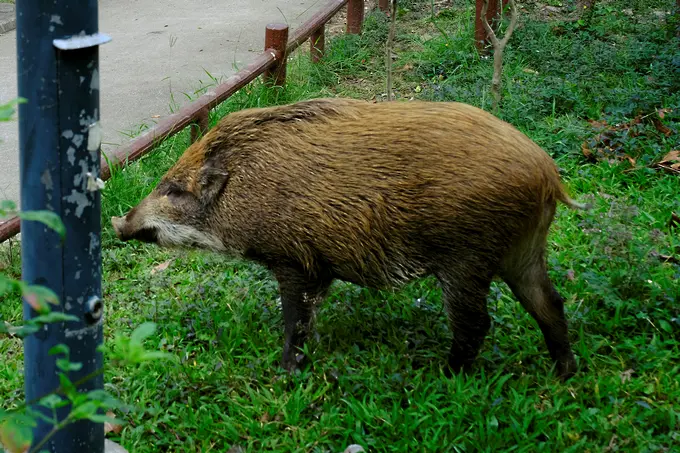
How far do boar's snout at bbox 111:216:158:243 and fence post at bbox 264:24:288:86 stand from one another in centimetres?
288

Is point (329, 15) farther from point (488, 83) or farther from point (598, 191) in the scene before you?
point (598, 191)

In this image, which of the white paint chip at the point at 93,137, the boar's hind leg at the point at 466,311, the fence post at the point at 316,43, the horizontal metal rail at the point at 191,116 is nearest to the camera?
the white paint chip at the point at 93,137

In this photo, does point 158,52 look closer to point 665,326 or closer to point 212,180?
point 212,180

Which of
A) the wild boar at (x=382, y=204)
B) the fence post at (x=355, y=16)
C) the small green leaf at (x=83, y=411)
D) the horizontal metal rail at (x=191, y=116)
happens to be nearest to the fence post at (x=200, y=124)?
the horizontal metal rail at (x=191, y=116)

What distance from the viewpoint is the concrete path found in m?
7.10

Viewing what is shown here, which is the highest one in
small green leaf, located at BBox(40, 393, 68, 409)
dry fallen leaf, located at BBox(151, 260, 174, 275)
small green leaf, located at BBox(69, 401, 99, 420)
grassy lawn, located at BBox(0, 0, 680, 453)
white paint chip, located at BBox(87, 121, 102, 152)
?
white paint chip, located at BBox(87, 121, 102, 152)

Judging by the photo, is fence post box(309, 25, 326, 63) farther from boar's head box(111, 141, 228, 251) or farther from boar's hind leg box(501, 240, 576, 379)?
boar's hind leg box(501, 240, 576, 379)

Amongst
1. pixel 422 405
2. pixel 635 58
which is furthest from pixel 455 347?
pixel 635 58

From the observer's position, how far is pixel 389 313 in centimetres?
428

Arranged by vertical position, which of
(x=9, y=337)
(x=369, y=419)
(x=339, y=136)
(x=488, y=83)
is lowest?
(x=9, y=337)

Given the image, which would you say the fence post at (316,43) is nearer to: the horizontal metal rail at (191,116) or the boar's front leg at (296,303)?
the horizontal metal rail at (191,116)

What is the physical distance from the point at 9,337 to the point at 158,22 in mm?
6282

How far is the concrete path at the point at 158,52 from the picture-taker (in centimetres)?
710

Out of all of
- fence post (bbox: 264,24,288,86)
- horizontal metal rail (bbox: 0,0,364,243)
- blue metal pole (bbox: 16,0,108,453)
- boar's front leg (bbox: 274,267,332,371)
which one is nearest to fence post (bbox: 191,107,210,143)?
horizontal metal rail (bbox: 0,0,364,243)
